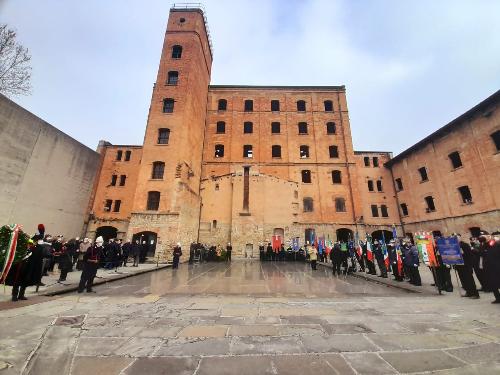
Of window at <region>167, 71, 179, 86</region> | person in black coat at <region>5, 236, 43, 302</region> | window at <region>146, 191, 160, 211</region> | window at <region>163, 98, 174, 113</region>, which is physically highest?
window at <region>167, 71, 179, 86</region>

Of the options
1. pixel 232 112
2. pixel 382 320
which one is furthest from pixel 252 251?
pixel 382 320

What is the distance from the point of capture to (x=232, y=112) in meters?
29.2

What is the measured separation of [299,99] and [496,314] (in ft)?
94.1

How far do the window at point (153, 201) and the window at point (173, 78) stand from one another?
1063 cm

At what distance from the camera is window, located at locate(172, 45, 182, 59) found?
23.5 meters

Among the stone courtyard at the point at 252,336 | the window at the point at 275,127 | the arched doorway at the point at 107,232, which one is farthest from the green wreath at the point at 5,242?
the window at the point at 275,127

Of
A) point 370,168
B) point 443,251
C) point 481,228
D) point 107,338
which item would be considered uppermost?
point 370,168

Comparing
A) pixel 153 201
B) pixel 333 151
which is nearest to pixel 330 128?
pixel 333 151

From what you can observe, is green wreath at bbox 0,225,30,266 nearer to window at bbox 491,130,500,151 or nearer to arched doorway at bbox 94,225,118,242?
arched doorway at bbox 94,225,118,242

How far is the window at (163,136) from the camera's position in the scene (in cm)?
2031

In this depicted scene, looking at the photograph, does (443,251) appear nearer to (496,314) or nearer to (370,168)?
(496,314)

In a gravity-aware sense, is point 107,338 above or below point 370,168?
below

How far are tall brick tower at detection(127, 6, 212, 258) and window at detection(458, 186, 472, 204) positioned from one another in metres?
23.5

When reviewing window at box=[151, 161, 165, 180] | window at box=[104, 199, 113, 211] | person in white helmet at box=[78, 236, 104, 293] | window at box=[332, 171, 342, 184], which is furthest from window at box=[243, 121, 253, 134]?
person in white helmet at box=[78, 236, 104, 293]
